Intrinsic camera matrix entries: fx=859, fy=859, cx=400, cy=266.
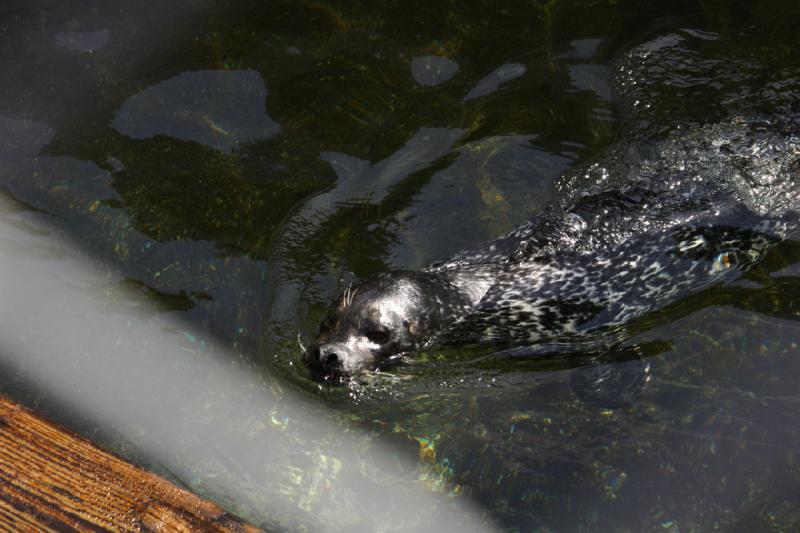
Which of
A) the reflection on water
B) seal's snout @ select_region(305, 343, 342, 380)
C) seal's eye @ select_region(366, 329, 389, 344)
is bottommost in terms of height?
seal's snout @ select_region(305, 343, 342, 380)

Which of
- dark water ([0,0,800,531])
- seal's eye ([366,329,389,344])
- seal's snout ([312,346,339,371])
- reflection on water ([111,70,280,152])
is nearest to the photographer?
dark water ([0,0,800,531])

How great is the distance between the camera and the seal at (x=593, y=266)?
5.46 meters

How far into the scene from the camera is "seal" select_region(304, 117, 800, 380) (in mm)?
5461

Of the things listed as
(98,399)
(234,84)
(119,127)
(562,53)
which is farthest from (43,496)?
(562,53)

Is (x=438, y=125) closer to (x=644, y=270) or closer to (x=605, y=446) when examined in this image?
(x=644, y=270)

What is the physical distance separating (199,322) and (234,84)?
2.10 m

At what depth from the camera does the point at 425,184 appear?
6.14 metres

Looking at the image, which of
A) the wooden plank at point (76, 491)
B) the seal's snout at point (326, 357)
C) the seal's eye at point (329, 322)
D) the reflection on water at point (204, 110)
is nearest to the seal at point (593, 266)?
the seal's eye at point (329, 322)

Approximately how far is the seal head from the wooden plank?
1551 mm

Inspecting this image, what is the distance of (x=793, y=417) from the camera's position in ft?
16.4

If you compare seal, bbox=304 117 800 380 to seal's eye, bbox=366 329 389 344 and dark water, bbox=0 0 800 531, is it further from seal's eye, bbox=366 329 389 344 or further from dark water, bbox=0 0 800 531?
dark water, bbox=0 0 800 531

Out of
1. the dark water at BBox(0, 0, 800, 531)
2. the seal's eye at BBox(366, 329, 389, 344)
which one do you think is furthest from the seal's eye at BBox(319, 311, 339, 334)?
the seal's eye at BBox(366, 329, 389, 344)

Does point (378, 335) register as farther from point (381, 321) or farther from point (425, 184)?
point (425, 184)

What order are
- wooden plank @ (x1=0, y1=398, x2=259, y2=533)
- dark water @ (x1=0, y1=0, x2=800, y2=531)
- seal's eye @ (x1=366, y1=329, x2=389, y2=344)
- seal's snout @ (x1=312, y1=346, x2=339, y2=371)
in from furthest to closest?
seal's eye @ (x1=366, y1=329, x2=389, y2=344) < seal's snout @ (x1=312, y1=346, x2=339, y2=371) < dark water @ (x1=0, y1=0, x2=800, y2=531) < wooden plank @ (x1=0, y1=398, x2=259, y2=533)
